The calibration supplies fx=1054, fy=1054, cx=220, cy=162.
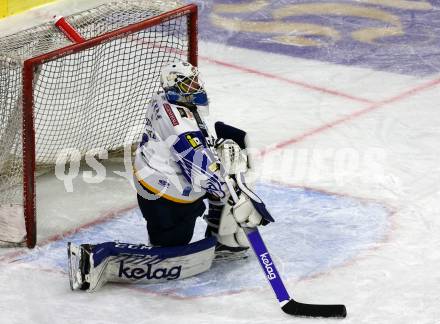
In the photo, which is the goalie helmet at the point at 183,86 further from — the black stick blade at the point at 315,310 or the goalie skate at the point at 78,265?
the black stick blade at the point at 315,310

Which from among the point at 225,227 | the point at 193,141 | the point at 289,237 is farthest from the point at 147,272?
the point at 289,237

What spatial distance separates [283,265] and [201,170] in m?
0.72

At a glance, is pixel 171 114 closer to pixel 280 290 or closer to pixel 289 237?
pixel 280 290

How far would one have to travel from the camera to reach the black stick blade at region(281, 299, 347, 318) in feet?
13.3

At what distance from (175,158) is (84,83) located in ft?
4.72

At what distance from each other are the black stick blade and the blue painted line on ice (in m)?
0.29

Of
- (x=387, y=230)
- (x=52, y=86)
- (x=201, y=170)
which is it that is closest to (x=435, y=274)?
(x=387, y=230)

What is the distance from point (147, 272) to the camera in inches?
169

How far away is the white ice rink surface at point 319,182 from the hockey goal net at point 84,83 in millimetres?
227

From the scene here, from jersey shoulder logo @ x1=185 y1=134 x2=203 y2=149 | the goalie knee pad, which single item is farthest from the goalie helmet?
the goalie knee pad

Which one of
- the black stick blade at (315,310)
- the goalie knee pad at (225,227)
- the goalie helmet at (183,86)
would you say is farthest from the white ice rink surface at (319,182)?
the goalie helmet at (183,86)

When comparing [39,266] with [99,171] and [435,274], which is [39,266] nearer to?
[99,171]

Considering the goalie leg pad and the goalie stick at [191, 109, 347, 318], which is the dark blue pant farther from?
the goalie stick at [191, 109, 347, 318]

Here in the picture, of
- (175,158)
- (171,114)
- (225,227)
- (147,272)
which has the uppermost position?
(171,114)
